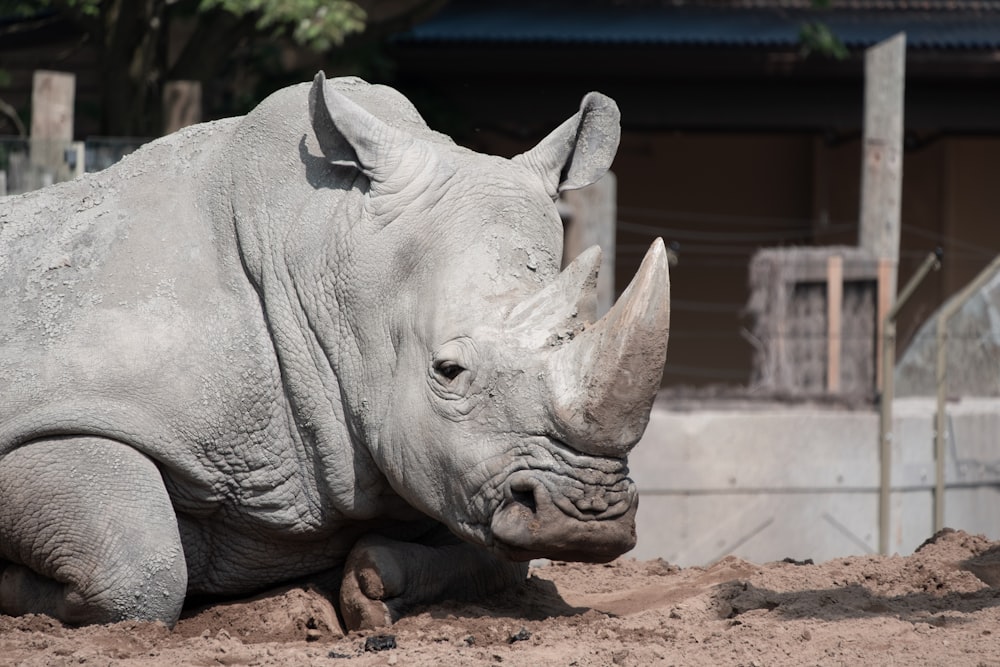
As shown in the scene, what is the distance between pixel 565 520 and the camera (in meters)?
4.49

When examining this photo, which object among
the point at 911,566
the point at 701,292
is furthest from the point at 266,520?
the point at 701,292

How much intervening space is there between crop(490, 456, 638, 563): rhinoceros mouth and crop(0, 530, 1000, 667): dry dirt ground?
0.27 metres

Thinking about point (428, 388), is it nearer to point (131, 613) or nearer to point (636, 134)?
point (131, 613)

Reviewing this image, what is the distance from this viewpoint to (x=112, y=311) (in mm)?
5098

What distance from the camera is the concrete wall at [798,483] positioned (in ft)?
32.5

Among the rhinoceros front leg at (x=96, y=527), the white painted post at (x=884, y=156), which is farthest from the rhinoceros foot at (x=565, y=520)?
the white painted post at (x=884, y=156)

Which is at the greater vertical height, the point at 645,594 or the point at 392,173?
the point at 392,173

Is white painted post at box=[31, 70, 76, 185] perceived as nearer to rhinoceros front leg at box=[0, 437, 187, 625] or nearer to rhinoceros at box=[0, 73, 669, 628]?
rhinoceros at box=[0, 73, 669, 628]

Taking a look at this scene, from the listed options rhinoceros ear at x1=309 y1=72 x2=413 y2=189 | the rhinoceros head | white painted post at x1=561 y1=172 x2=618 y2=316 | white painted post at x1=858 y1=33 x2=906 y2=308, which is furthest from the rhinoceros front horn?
white painted post at x1=858 y1=33 x2=906 y2=308

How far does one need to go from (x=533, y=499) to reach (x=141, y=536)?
3.95 ft

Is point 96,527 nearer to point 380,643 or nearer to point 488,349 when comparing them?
point 380,643

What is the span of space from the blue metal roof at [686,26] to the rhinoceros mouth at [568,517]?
8661 millimetres

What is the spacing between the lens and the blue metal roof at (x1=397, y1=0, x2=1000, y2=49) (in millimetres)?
13008

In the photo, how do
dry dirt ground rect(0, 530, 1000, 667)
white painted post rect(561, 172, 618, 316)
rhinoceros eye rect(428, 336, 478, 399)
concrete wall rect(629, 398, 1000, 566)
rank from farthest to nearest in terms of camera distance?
white painted post rect(561, 172, 618, 316) < concrete wall rect(629, 398, 1000, 566) < rhinoceros eye rect(428, 336, 478, 399) < dry dirt ground rect(0, 530, 1000, 667)
